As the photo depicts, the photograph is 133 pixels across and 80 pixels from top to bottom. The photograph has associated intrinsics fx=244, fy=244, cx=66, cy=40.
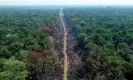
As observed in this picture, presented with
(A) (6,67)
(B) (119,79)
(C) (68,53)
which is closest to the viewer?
(B) (119,79)

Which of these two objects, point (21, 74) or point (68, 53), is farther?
point (68, 53)

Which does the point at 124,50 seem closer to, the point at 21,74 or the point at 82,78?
the point at 82,78

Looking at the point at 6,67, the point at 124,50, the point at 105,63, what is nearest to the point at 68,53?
the point at 124,50

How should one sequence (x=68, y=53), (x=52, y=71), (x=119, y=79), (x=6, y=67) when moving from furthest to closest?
(x=68, y=53) < (x=52, y=71) < (x=6, y=67) < (x=119, y=79)

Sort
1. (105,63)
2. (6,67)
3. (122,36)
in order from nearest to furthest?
(6,67) → (105,63) → (122,36)

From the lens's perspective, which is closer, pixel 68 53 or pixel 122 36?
pixel 68 53

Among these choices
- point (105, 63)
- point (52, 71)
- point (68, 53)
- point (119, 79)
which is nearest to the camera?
point (119, 79)

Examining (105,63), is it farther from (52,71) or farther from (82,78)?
(52,71)

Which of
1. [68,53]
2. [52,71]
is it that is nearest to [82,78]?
[52,71]

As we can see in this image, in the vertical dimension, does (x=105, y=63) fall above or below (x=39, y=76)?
above

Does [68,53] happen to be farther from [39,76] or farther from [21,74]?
[21,74]
